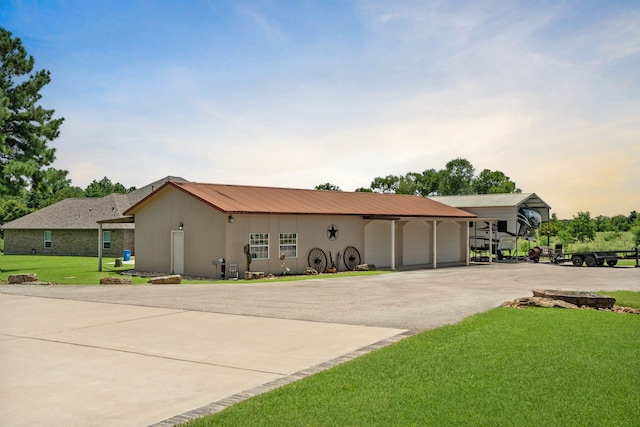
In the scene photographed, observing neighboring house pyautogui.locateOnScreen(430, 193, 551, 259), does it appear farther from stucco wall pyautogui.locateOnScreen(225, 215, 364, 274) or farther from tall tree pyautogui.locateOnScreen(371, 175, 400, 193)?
tall tree pyautogui.locateOnScreen(371, 175, 400, 193)

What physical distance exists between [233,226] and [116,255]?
71.2ft

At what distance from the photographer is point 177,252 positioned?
2681 centimetres

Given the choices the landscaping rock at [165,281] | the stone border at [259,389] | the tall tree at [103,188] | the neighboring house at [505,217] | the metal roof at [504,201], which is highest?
the tall tree at [103,188]

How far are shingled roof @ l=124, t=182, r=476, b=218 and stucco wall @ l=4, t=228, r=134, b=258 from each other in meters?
14.9

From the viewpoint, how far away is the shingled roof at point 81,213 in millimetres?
45656

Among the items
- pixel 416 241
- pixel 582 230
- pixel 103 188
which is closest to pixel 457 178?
pixel 582 230

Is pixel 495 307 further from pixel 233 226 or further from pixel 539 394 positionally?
pixel 233 226

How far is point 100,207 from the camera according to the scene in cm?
4784

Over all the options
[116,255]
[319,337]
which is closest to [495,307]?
[319,337]

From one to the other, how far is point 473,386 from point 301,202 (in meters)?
22.9

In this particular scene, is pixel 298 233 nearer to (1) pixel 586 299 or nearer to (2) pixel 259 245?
(2) pixel 259 245

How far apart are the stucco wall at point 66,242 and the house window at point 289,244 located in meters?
19.7

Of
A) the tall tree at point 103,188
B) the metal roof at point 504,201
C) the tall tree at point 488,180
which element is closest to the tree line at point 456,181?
the tall tree at point 488,180

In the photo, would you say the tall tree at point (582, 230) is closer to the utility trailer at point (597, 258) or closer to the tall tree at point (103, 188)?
the utility trailer at point (597, 258)
